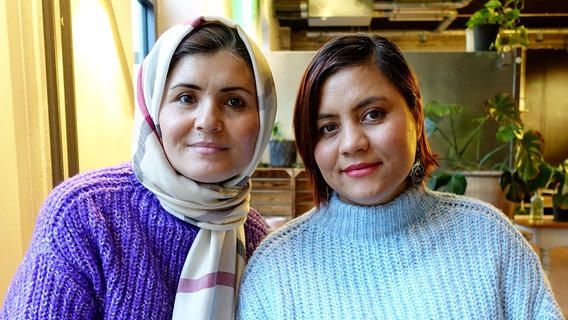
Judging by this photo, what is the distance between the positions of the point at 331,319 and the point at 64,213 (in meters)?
0.58

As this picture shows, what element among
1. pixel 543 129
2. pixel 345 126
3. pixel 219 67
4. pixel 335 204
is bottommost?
pixel 543 129

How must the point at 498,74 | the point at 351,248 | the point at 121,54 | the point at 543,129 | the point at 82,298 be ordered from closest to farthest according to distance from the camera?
the point at 82,298, the point at 351,248, the point at 121,54, the point at 498,74, the point at 543,129

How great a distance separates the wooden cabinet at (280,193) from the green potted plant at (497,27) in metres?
1.98

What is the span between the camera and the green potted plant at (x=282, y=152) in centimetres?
439

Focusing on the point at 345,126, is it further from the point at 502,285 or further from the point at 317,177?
the point at 502,285

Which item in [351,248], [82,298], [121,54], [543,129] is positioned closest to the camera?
[82,298]

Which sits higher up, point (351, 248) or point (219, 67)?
point (219, 67)

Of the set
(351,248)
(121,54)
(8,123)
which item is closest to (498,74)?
(121,54)

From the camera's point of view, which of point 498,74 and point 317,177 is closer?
point 317,177

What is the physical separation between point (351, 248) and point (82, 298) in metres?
0.57

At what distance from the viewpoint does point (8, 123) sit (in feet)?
3.81

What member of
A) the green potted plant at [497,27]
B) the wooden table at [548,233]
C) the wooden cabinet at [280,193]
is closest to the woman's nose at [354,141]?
the wooden table at [548,233]

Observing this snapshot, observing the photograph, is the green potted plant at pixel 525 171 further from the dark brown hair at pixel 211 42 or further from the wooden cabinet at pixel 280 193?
the dark brown hair at pixel 211 42

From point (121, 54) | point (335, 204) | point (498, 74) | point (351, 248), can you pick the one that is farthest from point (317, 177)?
point (498, 74)
